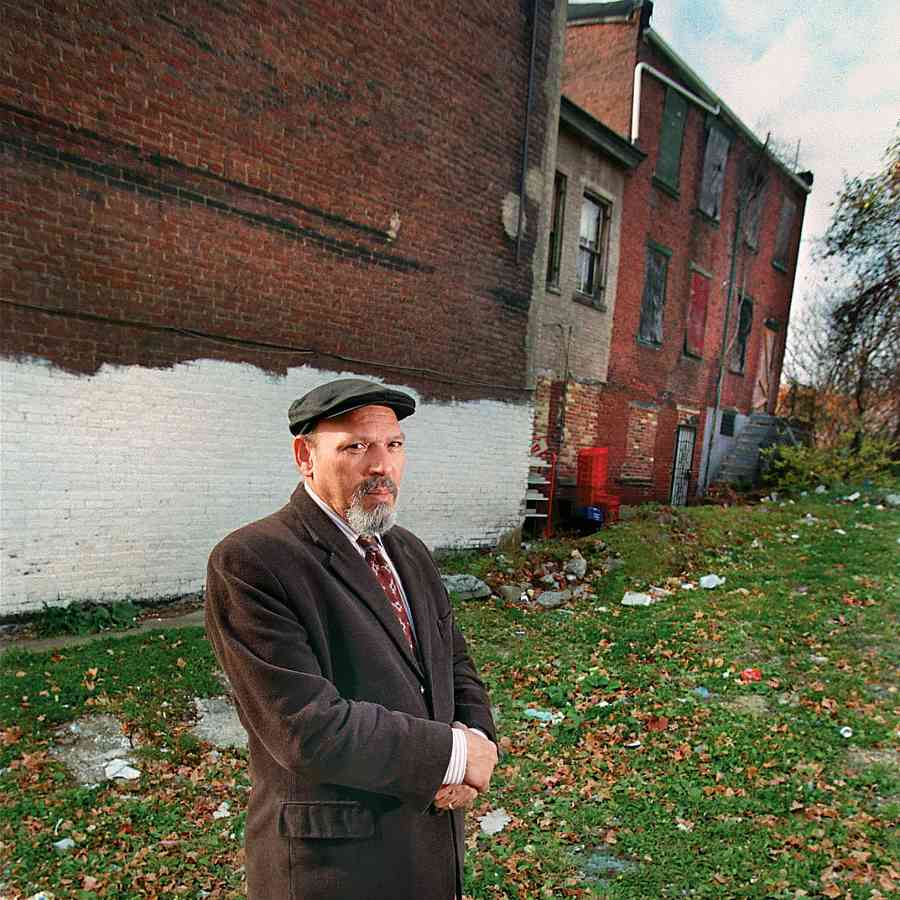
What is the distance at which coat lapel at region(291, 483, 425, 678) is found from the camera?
67.1 inches

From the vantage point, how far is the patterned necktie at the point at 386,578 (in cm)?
185

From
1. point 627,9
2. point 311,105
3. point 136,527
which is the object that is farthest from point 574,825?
point 627,9

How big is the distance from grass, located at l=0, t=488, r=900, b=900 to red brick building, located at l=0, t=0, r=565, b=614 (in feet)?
5.22

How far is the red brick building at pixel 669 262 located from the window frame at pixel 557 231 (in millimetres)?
430

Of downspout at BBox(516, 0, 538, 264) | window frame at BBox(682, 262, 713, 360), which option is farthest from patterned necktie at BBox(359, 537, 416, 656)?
window frame at BBox(682, 262, 713, 360)

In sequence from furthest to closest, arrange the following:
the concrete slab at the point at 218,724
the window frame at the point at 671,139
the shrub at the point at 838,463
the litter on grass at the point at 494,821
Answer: the shrub at the point at 838,463
the window frame at the point at 671,139
the concrete slab at the point at 218,724
the litter on grass at the point at 494,821

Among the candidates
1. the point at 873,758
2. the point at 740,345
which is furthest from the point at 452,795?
the point at 740,345

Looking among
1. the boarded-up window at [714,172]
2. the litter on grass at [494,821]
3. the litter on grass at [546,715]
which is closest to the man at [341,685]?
the litter on grass at [494,821]

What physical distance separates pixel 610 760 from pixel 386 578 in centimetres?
337

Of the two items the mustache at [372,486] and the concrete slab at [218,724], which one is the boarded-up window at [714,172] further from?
the mustache at [372,486]

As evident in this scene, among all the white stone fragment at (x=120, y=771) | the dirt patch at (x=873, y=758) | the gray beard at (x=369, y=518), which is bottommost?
the white stone fragment at (x=120, y=771)

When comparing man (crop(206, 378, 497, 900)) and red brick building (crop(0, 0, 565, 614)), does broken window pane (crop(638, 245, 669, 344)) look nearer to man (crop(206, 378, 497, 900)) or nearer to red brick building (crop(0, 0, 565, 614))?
red brick building (crop(0, 0, 565, 614))

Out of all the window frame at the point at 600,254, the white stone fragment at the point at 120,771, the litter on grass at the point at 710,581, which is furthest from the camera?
the window frame at the point at 600,254

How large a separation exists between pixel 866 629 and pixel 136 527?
7467 mm
